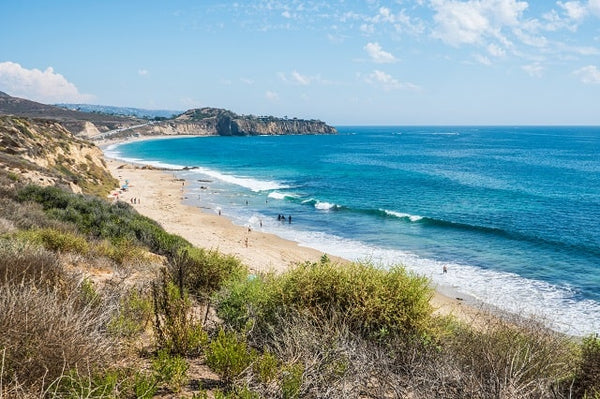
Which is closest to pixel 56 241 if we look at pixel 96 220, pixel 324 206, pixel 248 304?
pixel 96 220

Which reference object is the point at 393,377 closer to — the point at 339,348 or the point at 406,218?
the point at 339,348

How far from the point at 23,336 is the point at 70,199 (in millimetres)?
18593

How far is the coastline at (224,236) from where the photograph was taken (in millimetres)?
23391

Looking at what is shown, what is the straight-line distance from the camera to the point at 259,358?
620 cm

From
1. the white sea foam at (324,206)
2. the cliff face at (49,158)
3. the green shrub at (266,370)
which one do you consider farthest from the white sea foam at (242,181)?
the green shrub at (266,370)

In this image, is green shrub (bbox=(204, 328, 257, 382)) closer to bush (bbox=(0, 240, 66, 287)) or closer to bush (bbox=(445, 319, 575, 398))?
bush (bbox=(445, 319, 575, 398))

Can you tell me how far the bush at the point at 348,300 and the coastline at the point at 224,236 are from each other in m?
8.68

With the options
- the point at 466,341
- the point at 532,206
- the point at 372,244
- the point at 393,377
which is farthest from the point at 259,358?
the point at 532,206

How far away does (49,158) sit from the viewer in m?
42.0

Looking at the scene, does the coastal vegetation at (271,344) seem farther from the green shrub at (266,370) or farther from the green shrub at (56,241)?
the green shrub at (56,241)

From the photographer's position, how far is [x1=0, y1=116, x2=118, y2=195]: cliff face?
3016 cm

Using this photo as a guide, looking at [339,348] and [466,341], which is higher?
[339,348]

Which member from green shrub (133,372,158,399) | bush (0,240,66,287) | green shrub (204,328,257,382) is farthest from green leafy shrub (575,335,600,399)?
bush (0,240,66,287)

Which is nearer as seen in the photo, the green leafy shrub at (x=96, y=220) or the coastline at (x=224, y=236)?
the green leafy shrub at (x=96, y=220)
